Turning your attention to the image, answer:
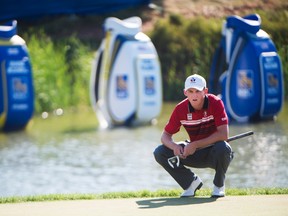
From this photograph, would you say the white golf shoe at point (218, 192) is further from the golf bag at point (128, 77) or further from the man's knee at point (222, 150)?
the golf bag at point (128, 77)

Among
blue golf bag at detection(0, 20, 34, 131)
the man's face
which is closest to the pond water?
blue golf bag at detection(0, 20, 34, 131)

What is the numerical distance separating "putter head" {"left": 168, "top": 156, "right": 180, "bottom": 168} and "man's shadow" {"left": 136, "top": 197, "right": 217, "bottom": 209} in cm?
30

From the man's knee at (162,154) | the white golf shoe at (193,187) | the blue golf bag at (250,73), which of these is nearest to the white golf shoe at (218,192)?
→ the white golf shoe at (193,187)

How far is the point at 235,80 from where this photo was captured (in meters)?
18.9

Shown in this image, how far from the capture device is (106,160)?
15.2 meters

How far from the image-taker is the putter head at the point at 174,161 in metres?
9.18

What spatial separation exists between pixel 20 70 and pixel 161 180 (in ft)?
20.7

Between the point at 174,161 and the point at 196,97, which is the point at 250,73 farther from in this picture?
the point at 196,97

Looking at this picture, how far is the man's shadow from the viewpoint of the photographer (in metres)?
8.66

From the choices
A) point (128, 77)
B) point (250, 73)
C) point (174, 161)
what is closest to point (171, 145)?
point (174, 161)

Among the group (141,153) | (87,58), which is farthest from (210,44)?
(141,153)

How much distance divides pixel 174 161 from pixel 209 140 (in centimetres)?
41

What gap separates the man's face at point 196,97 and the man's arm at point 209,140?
252 mm

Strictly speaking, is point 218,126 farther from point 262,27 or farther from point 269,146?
point 262,27
